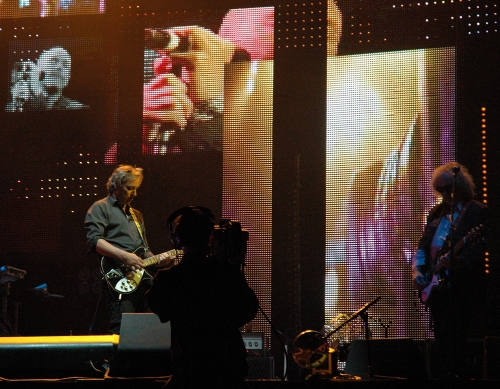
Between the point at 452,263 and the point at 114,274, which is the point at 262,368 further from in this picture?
the point at 452,263

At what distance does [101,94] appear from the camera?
7.32 metres

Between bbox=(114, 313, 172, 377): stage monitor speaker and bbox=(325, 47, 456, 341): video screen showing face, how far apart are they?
122 inches

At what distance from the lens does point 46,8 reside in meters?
7.59

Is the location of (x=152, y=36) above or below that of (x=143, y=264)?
above

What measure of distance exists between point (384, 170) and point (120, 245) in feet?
9.01

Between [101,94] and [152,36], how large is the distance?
82cm

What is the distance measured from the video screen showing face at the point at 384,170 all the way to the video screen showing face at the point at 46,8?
2.73 metres

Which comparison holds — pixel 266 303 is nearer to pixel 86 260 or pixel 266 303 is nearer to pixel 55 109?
pixel 86 260

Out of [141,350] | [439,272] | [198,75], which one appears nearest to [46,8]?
[198,75]

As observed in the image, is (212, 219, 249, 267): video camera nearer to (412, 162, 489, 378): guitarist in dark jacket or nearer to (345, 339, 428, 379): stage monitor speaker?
(345, 339, 428, 379): stage monitor speaker

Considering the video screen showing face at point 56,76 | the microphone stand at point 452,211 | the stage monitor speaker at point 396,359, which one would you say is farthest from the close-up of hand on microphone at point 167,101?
the stage monitor speaker at point 396,359

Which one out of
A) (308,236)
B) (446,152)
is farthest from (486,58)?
(308,236)

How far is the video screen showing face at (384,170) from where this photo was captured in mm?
6688

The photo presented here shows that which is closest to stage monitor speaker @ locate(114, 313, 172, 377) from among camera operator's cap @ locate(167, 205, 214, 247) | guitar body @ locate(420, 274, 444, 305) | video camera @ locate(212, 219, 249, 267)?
video camera @ locate(212, 219, 249, 267)
